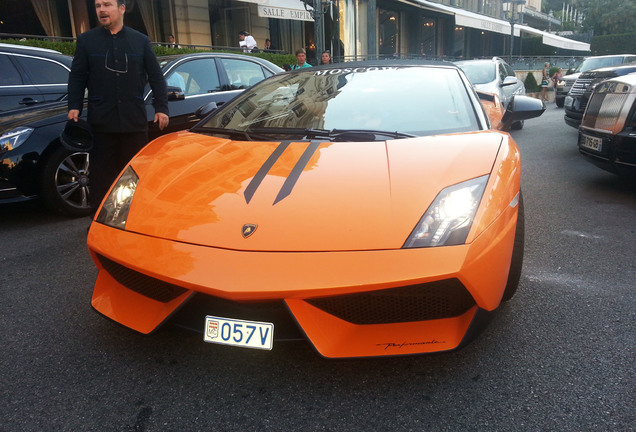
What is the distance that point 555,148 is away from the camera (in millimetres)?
7516

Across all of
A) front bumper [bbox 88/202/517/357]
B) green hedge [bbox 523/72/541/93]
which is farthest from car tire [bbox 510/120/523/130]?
green hedge [bbox 523/72/541/93]

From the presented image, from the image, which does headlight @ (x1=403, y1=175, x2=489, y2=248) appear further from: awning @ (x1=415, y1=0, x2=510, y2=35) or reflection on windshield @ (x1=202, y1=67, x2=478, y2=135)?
awning @ (x1=415, y1=0, x2=510, y2=35)

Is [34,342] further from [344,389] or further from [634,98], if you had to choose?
[634,98]

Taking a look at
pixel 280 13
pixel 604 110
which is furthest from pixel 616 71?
pixel 280 13

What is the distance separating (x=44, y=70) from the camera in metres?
5.02

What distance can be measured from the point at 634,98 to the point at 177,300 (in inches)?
168

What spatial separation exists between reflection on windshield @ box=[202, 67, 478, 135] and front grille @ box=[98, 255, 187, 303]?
1067 mm

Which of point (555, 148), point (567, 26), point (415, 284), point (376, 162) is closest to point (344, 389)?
point (415, 284)

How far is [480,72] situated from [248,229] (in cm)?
932

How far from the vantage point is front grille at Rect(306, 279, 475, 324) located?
169cm

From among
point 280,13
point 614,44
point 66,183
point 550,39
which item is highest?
point 280,13

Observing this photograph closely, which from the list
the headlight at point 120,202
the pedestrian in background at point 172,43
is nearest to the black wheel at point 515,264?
the headlight at point 120,202

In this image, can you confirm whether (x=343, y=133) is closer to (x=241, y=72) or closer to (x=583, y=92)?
(x=241, y=72)

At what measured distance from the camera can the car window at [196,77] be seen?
201 inches
